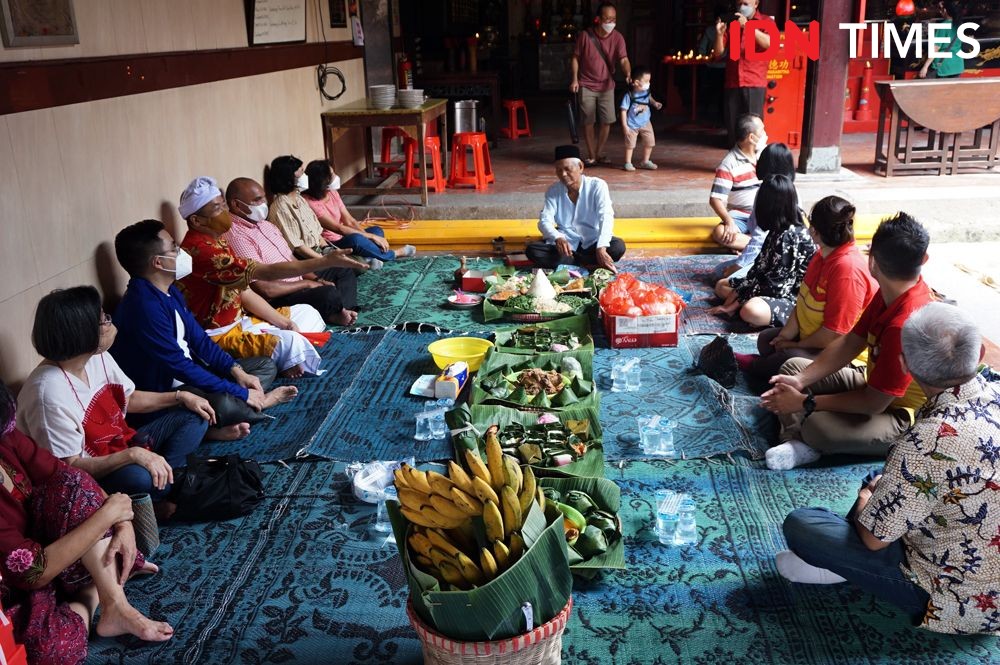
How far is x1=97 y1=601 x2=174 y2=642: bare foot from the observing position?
8.50 ft

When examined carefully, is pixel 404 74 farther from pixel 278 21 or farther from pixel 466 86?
pixel 278 21

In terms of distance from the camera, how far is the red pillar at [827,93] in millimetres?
7957

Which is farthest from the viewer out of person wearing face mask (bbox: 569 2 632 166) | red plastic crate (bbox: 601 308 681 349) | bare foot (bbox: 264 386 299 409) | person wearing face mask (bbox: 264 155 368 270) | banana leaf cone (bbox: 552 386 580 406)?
person wearing face mask (bbox: 569 2 632 166)

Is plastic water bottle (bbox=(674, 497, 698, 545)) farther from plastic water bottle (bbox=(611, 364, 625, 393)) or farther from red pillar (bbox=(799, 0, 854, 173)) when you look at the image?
red pillar (bbox=(799, 0, 854, 173))

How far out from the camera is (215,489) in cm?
325

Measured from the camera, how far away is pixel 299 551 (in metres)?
3.09

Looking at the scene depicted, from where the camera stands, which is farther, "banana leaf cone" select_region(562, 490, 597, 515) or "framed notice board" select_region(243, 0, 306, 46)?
"framed notice board" select_region(243, 0, 306, 46)

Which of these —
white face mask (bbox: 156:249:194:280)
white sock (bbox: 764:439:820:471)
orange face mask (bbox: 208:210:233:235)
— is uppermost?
orange face mask (bbox: 208:210:233:235)

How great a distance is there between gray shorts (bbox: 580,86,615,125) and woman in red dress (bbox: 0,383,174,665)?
7.23m

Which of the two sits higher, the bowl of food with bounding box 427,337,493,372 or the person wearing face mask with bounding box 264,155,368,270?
the person wearing face mask with bounding box 264,155,368,270

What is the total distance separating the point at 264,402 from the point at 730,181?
392cm

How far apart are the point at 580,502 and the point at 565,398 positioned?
91cm

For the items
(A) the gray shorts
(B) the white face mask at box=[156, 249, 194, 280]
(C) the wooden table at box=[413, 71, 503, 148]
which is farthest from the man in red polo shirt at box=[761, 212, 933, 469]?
(C) the wooden table at box=[413, 71, 503, 148]

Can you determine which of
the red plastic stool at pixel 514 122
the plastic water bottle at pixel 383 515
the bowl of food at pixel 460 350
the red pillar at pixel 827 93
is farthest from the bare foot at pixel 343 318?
the red plastic stool at pixel 514 122
